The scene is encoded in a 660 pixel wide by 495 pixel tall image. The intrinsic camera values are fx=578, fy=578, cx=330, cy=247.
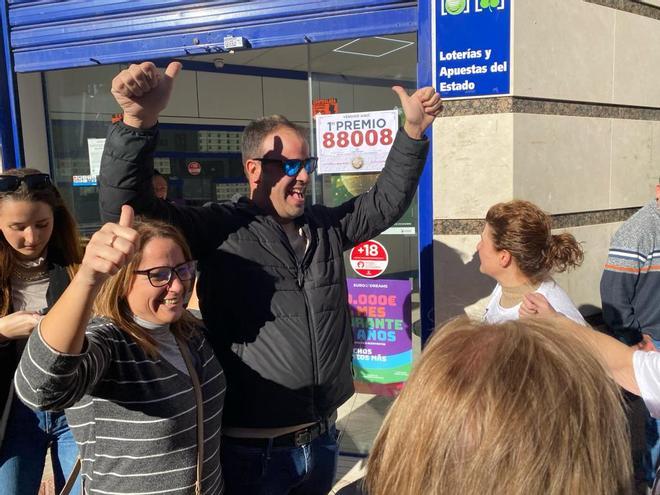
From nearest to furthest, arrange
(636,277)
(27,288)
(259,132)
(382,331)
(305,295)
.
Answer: (305,295) < (259,132) < (27,288) < (636,277) < (382,331)

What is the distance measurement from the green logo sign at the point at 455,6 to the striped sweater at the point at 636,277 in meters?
1.51

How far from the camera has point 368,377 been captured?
13.3ft

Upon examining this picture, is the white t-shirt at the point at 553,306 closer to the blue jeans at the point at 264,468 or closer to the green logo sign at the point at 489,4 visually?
the blue jeans at the point at 264,468

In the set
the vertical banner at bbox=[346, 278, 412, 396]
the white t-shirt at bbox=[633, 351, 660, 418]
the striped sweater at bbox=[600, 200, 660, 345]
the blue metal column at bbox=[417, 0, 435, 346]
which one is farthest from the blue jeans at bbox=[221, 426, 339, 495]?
the striped sweater at bbox=[600, 200, 660, 345]

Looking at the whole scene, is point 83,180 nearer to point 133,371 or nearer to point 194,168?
point 194,168

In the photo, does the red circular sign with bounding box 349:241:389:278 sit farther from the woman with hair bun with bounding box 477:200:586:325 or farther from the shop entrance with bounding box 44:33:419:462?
the woman with hair bun with bounding box 477:200:586:325

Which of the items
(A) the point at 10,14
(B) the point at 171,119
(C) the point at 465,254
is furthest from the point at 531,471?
(B) the point at 171,119

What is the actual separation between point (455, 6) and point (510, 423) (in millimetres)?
2942

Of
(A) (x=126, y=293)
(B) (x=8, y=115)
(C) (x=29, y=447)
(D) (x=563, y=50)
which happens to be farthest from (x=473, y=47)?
(B) (x=8, y=115)

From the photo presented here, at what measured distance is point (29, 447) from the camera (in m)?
2.45

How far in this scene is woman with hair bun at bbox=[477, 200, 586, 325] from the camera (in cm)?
250

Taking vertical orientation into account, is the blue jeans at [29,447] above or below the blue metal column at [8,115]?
below

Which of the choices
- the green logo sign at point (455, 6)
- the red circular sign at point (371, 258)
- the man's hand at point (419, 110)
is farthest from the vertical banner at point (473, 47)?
the red circular sign at point (371, 258)

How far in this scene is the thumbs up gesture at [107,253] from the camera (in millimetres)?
1306
